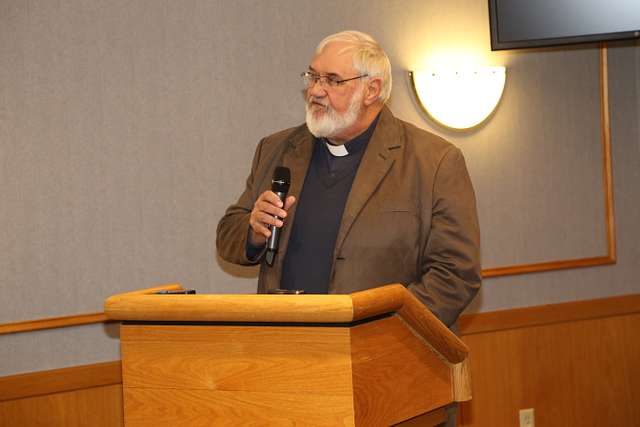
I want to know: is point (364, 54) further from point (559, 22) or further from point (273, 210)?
point (559, 22)

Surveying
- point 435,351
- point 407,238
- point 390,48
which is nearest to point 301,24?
point 390,48

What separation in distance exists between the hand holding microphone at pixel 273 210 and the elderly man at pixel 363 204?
8cm

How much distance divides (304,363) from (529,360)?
2912mm

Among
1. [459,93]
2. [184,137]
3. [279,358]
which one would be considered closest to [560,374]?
[459,93]

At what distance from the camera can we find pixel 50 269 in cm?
362

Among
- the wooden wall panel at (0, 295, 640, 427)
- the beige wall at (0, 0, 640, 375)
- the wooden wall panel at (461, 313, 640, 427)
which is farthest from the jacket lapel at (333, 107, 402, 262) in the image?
the wooden wall panel at (461, 313, 640, 427)

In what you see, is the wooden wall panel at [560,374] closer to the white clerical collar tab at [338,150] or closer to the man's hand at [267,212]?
the white clerical collar tab at [338,150]

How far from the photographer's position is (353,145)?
290 centimetres

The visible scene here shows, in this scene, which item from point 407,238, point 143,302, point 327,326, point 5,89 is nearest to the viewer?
point 327,326

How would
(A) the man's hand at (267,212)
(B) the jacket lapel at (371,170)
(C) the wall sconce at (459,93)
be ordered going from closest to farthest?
(A) the man's hand at (267,212) → (B) the jacket lapel at (371,170) → (C) the wall sconce at (459,93)

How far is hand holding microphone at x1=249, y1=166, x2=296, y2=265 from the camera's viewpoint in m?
2.36

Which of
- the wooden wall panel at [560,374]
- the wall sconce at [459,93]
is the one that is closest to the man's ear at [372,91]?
the wall sconce at [459,93]

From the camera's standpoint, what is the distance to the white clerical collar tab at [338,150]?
2.91 meters

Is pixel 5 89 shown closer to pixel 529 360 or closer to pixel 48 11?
pixel 48 11
